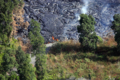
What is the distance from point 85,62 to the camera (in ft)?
39.7

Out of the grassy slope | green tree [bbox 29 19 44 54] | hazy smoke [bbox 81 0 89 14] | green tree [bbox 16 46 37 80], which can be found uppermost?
hazy smoke [bbox 81 0 89 14]

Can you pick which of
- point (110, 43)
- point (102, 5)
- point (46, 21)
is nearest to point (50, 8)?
point (46, 21)

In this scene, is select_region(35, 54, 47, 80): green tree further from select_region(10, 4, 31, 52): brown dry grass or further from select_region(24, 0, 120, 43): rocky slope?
select_region(24, 0, 120, 43): rocky slope

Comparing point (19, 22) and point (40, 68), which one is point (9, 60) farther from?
point (19, 22)

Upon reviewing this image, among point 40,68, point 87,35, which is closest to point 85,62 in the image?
point 87,35

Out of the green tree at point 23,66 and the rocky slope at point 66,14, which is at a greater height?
the rocky slope at point 66,14

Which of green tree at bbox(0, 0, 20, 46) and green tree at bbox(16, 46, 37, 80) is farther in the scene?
green tree at bbox(0, 0, 20, 46)

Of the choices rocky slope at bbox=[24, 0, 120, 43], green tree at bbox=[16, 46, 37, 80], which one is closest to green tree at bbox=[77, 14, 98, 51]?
rocky slope at bbox=[24, 0, 120, 43]

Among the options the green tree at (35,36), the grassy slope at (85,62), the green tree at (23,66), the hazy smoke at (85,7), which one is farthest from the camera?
the hazy smoke at (85,7)

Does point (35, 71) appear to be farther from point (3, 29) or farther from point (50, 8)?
point (50, 8)

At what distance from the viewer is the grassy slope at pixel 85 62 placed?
11.0 meters

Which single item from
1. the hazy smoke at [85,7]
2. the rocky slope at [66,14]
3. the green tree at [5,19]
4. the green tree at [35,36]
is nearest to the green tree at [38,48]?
the green tree at [35,36]

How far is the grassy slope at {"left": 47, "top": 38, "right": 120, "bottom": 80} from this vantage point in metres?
11.0

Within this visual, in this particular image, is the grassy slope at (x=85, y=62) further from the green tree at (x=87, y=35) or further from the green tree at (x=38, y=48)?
the green tree at (x=38, y=48)
